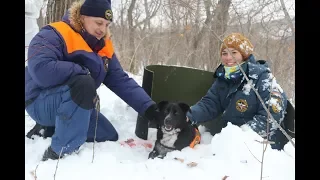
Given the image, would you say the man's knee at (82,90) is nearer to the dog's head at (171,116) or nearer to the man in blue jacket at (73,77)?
the man in blue jacket at (73,77)

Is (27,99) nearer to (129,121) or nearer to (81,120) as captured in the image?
(81,120)

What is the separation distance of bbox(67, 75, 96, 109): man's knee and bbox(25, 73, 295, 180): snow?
0.41 m

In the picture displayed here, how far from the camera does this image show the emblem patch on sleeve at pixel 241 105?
3.29 meters

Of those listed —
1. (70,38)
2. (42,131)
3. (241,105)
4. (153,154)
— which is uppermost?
(70,38)

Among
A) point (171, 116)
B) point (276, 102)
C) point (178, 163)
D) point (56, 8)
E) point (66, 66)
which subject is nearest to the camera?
point (178, 163)

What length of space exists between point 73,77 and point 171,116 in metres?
1.10

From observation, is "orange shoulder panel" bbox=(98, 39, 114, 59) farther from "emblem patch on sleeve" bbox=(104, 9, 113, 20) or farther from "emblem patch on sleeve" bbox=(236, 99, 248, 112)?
"emblem patch on sleeve" bbox=(236, 99, 248, 112)

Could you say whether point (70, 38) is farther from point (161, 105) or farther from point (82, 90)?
point (161, 105)

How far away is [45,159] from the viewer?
2.57 m

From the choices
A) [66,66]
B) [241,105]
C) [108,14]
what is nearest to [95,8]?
[108,14]

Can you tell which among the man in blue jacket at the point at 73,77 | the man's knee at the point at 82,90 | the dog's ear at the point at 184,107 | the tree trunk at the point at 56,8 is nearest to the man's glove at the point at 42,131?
the man in blue jacket at the point at 73,77

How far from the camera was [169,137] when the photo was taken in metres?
3.36
